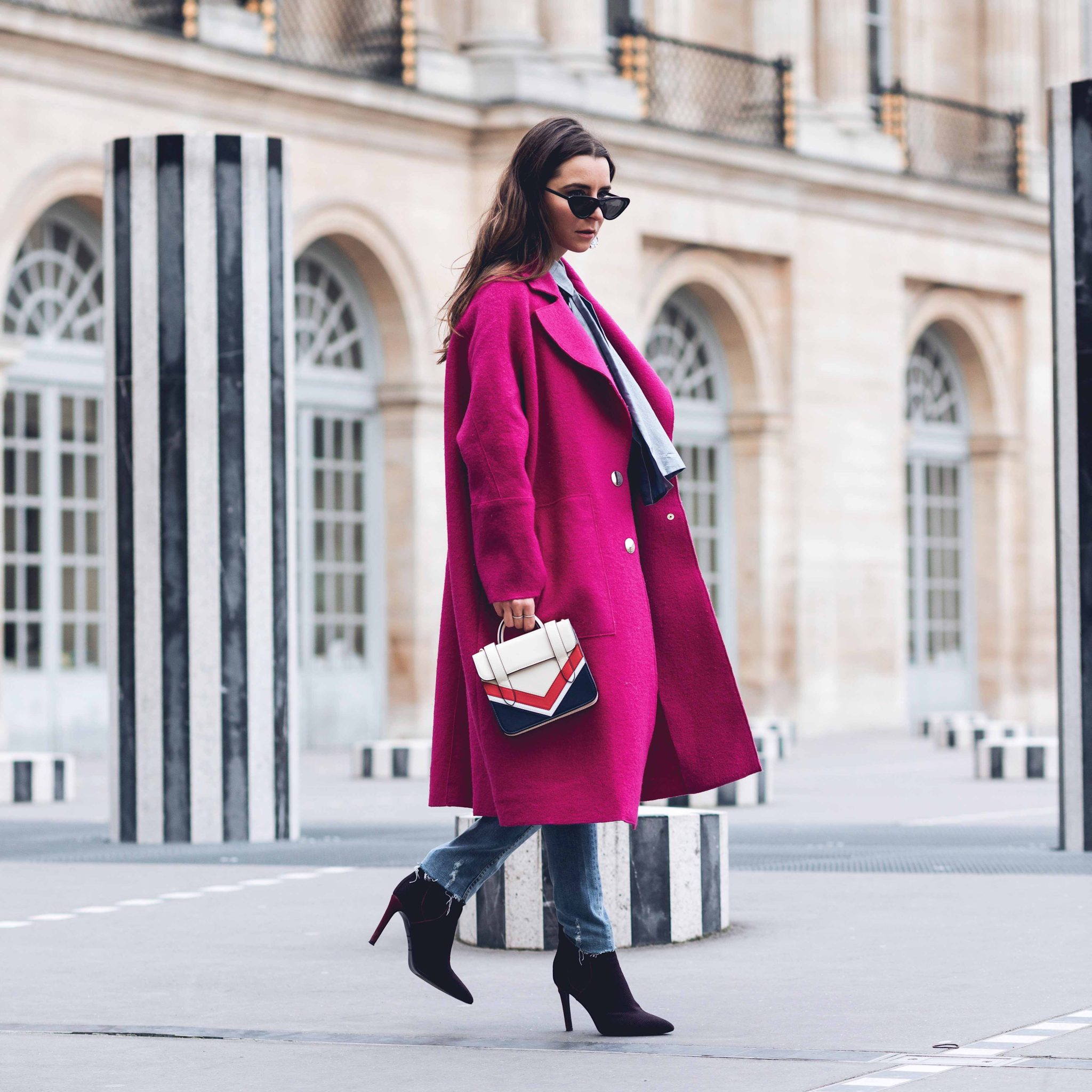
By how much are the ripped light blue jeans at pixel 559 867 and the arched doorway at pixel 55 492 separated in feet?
44.6

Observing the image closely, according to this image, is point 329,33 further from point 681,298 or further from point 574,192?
point 574,192

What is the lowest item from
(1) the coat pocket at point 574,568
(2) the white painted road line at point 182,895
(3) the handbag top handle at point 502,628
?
(2) the white painted road line at point 182,895

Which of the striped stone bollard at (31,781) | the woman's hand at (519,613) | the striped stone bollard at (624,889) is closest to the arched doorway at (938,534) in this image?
the striped stone bollard at (31,781)

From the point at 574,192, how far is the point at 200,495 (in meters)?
4.84

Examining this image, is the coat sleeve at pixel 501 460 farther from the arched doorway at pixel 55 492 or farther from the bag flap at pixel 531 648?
the arched doorway at pixel 55 492

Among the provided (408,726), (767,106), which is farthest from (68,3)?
(767,106)

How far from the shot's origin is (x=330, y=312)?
21438mm

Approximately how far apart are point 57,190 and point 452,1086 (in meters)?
14.6

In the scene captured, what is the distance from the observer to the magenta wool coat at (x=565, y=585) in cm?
509

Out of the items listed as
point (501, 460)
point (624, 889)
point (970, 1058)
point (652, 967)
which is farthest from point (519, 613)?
point (624, 889)

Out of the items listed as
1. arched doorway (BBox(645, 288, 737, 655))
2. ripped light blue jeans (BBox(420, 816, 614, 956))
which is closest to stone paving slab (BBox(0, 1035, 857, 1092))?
ripped light blue jeans (BBox(420, 816, 614, 956))

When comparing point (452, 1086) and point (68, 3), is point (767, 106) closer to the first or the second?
point (68, 3)

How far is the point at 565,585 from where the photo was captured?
512 centimetres

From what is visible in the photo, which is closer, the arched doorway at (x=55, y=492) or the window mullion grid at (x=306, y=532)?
the arched doorway at (x=55, y=492)
